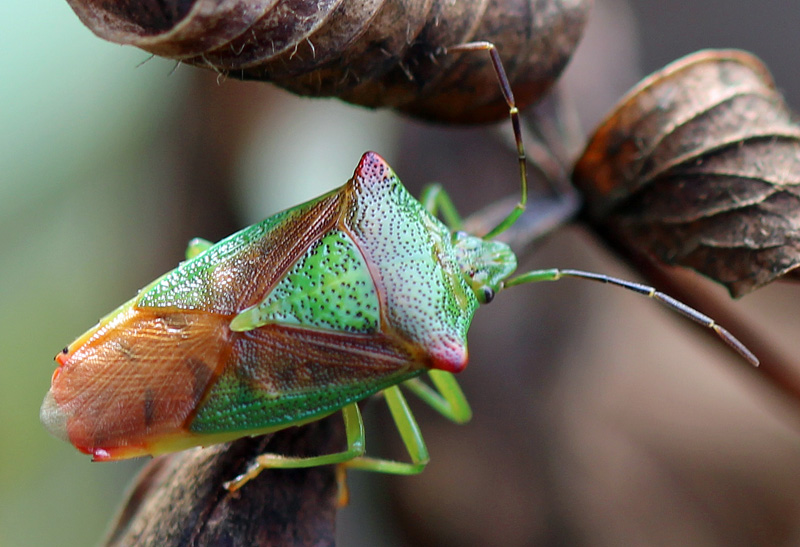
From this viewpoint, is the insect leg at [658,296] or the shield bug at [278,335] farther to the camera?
the insect leg at [658,296]

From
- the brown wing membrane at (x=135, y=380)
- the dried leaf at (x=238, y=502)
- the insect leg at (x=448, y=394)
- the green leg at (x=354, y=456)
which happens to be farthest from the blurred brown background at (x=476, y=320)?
the brown wing membrane at (x=135, y=380)

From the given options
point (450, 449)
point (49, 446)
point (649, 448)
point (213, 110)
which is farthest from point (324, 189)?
point (649, 448)

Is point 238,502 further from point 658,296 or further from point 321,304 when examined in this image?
point 658,296

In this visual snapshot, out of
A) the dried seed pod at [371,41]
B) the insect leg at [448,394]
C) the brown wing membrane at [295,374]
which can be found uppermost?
the dried seed pod at [371,41]

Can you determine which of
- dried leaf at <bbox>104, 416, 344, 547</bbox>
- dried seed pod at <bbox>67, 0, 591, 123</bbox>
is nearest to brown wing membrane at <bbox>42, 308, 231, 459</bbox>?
dried leaf at <bbox>104, 416, 344, 547</bbox>

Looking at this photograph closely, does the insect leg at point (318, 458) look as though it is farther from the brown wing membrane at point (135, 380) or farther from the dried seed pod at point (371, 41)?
the dried seed pod at point (371, 41)

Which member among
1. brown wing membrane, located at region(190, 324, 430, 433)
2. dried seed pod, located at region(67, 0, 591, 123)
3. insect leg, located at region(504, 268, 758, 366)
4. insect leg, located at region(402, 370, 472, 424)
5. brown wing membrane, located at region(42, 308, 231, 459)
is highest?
dried seed pod, located at region(67, 0, 591, 123)

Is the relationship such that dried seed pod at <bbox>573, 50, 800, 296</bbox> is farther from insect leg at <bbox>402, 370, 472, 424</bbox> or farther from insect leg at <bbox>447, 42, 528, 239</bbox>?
insect leg at <bbox>402, 370, 472, 424</bbox>
